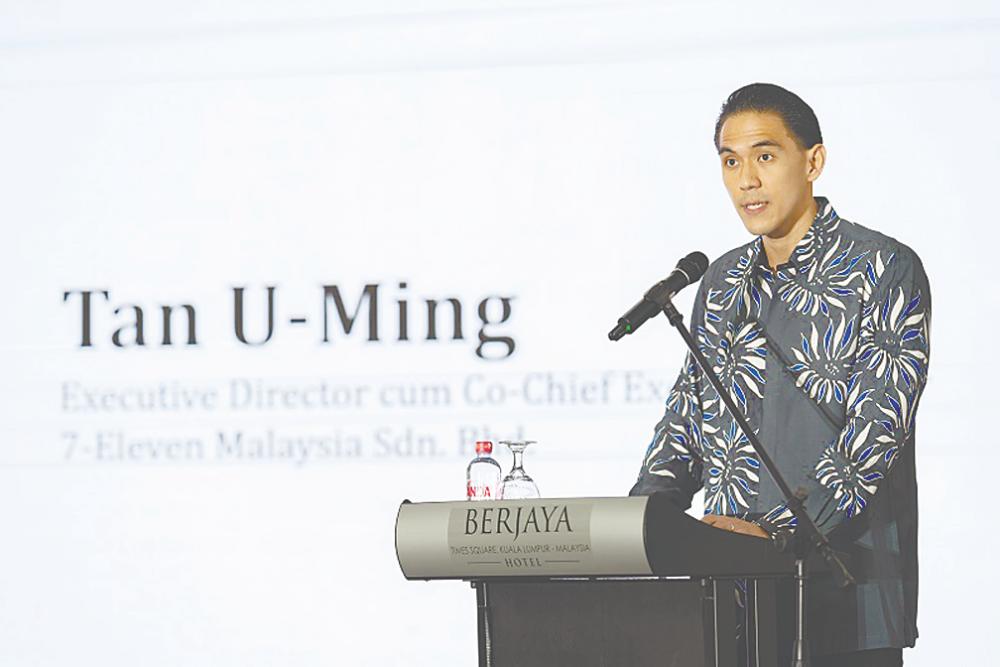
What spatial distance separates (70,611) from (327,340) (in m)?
1.04

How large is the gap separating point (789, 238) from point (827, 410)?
35cm

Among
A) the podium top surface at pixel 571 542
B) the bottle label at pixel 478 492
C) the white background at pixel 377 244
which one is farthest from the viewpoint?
the white background at pixel 377 244

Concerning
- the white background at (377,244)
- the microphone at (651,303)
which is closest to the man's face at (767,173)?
the microphone at (651,303)

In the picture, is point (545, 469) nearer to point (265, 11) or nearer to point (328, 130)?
point (328, 130)

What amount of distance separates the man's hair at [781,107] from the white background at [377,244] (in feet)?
3.59

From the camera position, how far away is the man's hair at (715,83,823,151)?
287 cm

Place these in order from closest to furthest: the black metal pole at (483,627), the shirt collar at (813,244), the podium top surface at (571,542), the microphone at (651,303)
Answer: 1. the podium top surface at (571,542)
2. the microphone at (651,303)
3. the black metal pole at (483,627)
4. the shirt collar at (813,244)

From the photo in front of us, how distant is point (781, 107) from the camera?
2879 millimetres

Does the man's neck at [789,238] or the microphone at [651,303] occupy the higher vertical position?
the man's neck at [789,238]

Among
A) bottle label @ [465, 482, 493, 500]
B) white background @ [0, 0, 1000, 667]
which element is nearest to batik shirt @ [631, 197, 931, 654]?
bottle label @ [465, 482, 493, 500]

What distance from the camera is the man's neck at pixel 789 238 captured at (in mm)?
2844

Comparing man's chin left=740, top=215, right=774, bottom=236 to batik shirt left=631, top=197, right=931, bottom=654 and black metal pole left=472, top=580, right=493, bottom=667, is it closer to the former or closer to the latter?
batik shirt left=631, top=197, right=931, bottom=654

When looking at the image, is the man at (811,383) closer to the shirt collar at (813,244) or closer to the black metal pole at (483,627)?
the shirt collar at (813,244)

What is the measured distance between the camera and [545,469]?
163 inches
